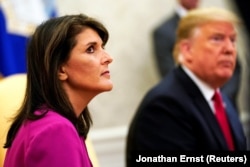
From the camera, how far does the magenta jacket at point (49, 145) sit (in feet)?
4.25

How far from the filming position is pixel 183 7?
4641mm

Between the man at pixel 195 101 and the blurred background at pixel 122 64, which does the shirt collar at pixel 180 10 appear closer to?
the blurred background at pixel 122 64

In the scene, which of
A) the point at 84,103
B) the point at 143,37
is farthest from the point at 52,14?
the point at 84,103

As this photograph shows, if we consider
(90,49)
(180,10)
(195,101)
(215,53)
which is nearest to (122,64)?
(180,10)

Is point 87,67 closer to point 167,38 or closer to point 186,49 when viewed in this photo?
point 186,49

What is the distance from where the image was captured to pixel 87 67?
145 centimetres

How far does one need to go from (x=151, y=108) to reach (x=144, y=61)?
7.95ft

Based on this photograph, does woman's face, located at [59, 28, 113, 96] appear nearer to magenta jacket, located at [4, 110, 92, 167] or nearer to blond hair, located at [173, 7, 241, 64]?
magenta jacket, located at [4, 110, 92, 167]

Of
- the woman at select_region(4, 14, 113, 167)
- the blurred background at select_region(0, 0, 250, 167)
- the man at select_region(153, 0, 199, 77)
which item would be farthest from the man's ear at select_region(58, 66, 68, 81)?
the man at select_region(153, 0, 199, 77)

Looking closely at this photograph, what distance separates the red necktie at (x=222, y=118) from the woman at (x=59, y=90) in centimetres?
86

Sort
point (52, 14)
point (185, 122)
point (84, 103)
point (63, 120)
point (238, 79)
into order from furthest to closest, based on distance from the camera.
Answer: point (238, 79), point (52, 14), point (185, 122), point (84, 103), point (63, 120)

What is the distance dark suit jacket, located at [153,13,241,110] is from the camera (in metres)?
4.44

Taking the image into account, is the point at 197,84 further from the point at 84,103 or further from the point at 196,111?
the point at 84,103

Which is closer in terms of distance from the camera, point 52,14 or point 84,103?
point 84,103
